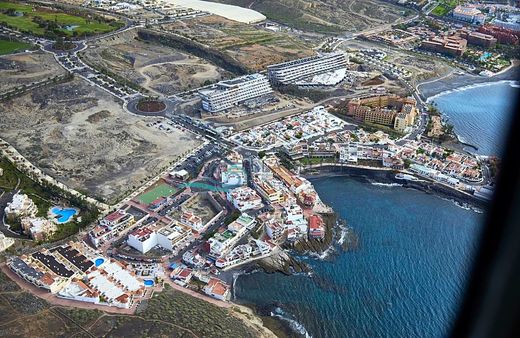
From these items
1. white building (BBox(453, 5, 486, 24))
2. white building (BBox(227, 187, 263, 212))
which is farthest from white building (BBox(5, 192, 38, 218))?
white building (BBox(453, 5, 486, 24))

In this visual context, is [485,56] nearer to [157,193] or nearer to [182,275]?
[157,193]

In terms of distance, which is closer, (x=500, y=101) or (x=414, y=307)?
(x=414, y=307)

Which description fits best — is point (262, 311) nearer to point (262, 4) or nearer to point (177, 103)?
point (177, 103)

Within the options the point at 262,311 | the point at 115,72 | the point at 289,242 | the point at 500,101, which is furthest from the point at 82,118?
the point at 500,101

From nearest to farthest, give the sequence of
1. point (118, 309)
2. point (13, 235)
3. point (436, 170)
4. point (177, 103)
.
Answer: point (118, 309) → point (13, 235) → point (436, 170) → point (177, 103)

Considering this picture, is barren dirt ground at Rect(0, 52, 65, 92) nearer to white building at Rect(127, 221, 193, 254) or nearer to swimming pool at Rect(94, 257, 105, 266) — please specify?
white building at Rect(127, 221, 193, 254)

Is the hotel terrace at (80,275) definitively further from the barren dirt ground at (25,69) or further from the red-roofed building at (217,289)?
the barren dirt ground at (25,69)
